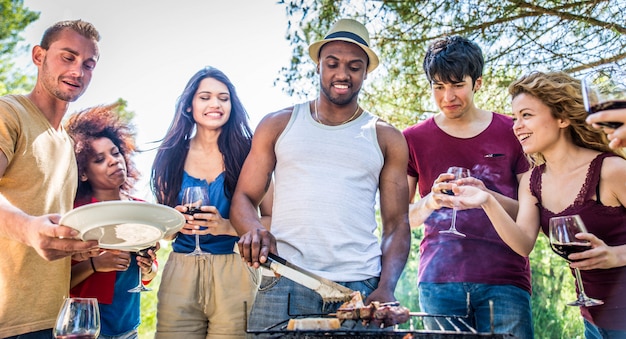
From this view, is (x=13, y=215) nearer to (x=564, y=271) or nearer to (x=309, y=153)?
(x=309, y=153)

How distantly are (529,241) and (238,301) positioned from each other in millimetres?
1751

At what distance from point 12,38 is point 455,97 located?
44.2 ft

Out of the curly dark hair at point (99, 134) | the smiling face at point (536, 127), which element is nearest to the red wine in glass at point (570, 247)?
the smiling face at point (536, 127)

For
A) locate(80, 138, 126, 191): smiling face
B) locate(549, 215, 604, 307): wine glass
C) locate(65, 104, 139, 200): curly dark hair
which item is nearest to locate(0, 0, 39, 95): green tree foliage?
locate(65, 104, 139, 200): curly dark hair

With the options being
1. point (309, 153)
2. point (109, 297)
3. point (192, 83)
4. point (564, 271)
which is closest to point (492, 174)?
point (309, 153)

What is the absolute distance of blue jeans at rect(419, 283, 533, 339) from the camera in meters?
3.32

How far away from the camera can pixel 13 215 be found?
2688 millimetres

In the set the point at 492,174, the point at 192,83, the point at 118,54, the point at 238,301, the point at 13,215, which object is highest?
the point at 118,54

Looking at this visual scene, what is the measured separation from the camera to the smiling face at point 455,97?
3791mm

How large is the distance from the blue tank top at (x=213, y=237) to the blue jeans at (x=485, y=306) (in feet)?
4.33

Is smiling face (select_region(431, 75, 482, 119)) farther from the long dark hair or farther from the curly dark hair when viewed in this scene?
the curly dark hair

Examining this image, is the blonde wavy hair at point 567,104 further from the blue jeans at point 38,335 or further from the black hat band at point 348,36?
the blue jeans at point 38,335

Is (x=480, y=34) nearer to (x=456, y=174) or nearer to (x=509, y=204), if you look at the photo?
(x=509, y=204)

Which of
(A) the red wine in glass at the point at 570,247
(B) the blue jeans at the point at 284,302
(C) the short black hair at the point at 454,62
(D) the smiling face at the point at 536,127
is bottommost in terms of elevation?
(B) the blue jeans at the point at 284,302
